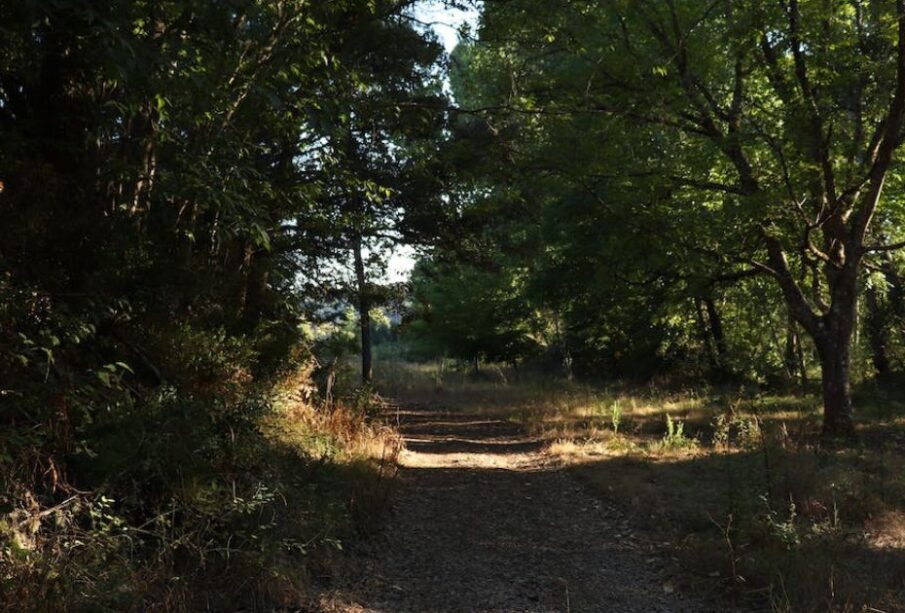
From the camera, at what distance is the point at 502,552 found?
604cm

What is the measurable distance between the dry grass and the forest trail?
393mm

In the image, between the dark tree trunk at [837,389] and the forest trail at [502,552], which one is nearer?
the forest trail at [502,552]

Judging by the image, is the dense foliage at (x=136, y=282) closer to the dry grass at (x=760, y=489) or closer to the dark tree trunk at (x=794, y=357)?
the dry grass at (x=760, y=489)

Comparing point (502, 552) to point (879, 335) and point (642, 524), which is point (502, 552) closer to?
point (642, 524)

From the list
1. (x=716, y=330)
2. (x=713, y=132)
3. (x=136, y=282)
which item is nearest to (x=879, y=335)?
(x=716, y=330)

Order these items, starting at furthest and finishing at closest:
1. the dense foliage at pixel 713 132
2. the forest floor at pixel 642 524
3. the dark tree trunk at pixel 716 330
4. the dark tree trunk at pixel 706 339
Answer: the dark tree trunk at pixel 716 330 < the dark tree trunk at pixel 706 339 < the dense foliage at pixel 713 132 < the forest floor at pixel 642 524

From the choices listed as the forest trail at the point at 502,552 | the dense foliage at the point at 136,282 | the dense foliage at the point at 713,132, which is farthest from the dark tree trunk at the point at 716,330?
the dense foliage at the point at 136,282

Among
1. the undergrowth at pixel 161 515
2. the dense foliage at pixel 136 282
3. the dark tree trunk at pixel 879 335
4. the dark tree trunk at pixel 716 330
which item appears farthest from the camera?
the dark tree trunk at pixel 716 330

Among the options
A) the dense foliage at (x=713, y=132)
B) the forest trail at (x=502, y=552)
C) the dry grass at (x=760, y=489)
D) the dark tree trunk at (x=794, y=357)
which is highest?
the dense foliage at (x=713, y=132)

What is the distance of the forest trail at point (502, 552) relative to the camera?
16.2 feet

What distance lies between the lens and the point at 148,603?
3.75 m

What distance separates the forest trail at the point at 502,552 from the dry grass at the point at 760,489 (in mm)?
393

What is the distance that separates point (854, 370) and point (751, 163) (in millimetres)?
10471

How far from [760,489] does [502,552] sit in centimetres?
299
